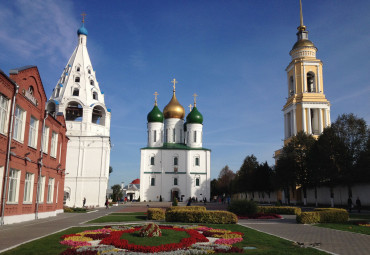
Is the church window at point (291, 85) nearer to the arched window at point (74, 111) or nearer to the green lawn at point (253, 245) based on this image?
the arched window at point (74, 111)

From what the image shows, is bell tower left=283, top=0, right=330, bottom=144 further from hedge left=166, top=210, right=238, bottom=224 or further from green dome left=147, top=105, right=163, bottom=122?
hedge left=166, top=210, right=238, bottom=224

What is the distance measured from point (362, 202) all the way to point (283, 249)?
86.8 feet

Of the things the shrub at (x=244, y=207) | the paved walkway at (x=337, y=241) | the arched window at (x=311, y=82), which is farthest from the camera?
the arched window at (x=311, y=82)

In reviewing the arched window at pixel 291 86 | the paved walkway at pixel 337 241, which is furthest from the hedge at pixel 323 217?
the arched window at pixel 291 86

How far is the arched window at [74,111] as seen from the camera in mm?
44469

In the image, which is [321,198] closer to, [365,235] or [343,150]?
[343,150]

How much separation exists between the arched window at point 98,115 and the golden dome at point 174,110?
1908 centimetres

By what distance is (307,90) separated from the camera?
51.1 m

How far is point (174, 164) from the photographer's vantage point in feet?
196

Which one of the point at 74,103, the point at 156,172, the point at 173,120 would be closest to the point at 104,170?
the point at 74,103

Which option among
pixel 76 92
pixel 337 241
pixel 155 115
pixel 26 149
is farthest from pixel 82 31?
pixel 337 241

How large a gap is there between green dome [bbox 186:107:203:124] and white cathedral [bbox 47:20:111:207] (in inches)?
808

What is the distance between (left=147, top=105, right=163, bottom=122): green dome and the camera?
62.3m

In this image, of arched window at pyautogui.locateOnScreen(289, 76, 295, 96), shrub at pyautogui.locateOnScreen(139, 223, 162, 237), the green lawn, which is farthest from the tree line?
shrub at pyautogui.locateOnScreen(139, 223, 162, 237)
